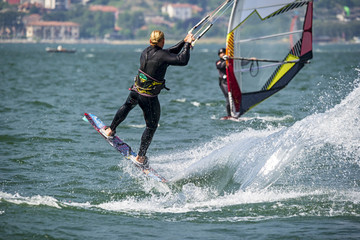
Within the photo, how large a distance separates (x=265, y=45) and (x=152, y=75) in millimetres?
5673

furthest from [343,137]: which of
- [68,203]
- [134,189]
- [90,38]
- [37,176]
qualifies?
[90,38]

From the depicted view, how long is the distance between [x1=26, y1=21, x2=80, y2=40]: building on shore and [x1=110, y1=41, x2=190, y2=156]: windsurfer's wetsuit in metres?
128

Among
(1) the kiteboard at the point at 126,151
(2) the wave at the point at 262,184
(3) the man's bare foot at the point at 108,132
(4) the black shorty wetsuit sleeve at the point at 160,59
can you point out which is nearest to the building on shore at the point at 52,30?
(1) the kiteboard at the point at 126,151

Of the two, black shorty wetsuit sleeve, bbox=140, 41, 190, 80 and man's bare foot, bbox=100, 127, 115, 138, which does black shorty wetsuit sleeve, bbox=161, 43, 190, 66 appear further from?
man's bare foot, bbox=100, 127, 115, 138

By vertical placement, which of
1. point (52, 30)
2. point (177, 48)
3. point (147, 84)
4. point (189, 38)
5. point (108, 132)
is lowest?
point (52, 30)

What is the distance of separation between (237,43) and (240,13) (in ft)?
2.13

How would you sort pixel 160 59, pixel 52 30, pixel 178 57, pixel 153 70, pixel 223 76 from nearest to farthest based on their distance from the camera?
pixel 178 57 → pixel 160 59 → pixel 153 70 → pixel 223 76 → pixel 52 30

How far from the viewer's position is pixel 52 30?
147 meters

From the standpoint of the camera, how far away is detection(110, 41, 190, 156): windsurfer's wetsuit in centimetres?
855

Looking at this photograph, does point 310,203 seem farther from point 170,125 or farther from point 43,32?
point 43,32

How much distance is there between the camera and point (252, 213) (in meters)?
7.70

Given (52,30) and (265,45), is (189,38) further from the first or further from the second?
(52,30)

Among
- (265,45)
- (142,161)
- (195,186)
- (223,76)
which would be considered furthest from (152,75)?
(223,76)

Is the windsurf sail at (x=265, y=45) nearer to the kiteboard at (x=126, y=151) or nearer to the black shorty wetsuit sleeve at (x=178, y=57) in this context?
the kiteboard at (x=126, y=151)
